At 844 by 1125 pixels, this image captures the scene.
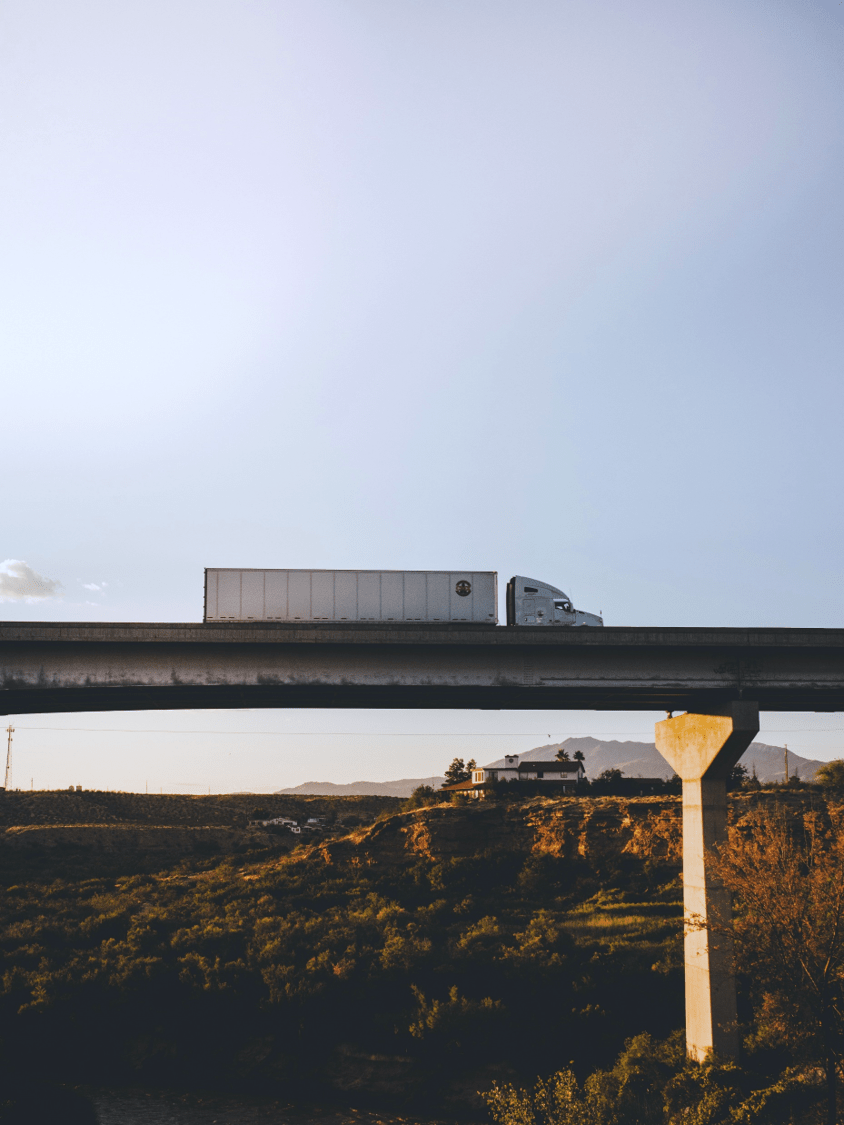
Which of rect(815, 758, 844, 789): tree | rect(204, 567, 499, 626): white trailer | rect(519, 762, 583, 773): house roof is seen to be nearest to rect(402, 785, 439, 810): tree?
rect(519, 762, 583, 773): house roof

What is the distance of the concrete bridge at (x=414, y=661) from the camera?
30.1m

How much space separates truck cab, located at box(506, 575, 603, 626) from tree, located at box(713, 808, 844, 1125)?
501 inches

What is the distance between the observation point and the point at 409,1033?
1280 inches

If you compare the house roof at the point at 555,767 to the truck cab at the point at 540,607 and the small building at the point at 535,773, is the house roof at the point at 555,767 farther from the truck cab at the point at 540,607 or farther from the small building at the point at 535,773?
the truck cab at the point at 540,607

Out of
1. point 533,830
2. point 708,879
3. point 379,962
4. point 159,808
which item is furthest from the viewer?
point 159,808

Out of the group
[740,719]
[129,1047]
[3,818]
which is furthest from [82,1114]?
[3,818]

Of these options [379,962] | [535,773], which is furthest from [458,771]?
[379,962]

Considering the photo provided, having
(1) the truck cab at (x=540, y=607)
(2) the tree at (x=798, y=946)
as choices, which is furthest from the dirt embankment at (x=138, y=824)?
(2) the tree at (x=798, y=946)

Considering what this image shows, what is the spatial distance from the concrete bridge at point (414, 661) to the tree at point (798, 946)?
29.3ft

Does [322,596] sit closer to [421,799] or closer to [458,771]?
[421,799]

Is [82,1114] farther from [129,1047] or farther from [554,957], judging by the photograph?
[554,957]

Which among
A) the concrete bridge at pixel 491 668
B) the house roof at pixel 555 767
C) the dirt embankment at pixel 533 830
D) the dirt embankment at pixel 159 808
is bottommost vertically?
the dirt embankment at pixel 159 808

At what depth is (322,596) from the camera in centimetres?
3294

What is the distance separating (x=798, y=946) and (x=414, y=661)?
49.8ft
